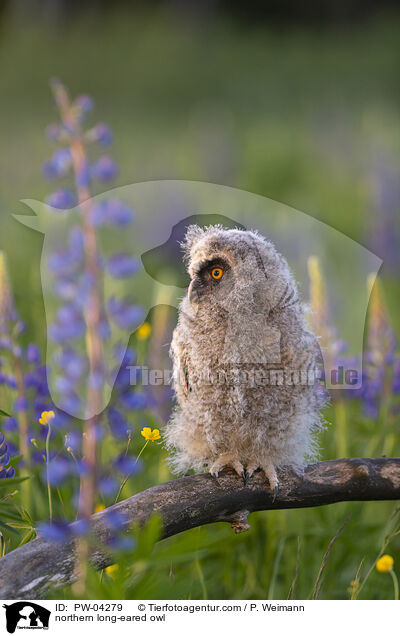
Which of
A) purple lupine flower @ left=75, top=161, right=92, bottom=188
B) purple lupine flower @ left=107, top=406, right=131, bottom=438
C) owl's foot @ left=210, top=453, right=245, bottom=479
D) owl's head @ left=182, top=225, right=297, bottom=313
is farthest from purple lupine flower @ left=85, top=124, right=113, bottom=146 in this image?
owl's foot @ left=210, top=453, right=245, bottom=479

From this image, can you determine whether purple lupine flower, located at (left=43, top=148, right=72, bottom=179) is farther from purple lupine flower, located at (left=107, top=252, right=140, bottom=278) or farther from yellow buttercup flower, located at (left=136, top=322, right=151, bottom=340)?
yellow buttercup flower, located at (left=136, top=322, right=151, bottom=340)

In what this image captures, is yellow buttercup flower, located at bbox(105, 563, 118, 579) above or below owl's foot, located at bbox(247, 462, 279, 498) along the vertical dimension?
below

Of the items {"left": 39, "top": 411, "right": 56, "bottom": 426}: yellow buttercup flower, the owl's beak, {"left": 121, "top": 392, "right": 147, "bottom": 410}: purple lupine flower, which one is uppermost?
the owl's beak

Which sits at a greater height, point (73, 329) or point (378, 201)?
point (378, 201)

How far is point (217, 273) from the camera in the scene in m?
0.74

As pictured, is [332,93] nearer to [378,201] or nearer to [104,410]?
[378,201]

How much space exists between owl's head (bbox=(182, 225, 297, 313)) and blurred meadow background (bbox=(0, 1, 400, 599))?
0.06 metres

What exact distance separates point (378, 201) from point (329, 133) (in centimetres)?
24

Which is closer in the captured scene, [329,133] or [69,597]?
[69,597]

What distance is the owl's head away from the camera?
73 centimetres
